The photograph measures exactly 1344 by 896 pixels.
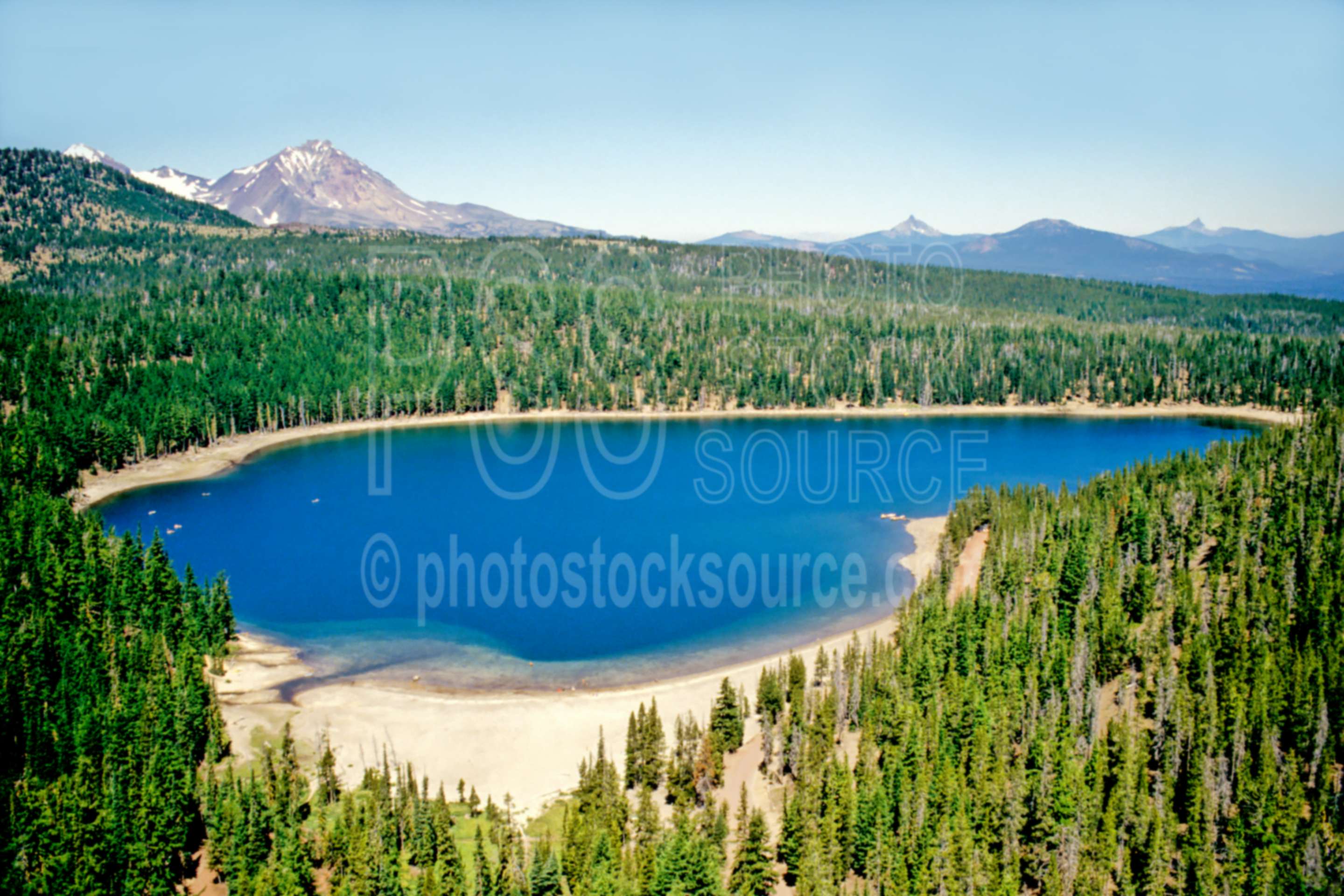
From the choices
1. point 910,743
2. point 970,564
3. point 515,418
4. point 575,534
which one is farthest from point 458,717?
point 515,418

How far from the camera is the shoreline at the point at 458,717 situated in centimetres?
5294

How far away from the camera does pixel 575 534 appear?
101 metres

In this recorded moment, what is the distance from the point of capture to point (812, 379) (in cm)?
19188

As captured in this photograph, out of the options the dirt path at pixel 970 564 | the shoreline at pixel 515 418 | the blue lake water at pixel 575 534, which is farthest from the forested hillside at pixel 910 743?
the shoreline at pixel 515 418

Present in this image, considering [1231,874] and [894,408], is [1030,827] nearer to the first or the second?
[1231,874]

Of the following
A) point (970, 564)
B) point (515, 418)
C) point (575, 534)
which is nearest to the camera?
point (970, 564)

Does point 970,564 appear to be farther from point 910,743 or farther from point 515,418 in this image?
point 515,418

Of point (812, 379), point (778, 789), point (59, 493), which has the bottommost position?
point (778, 789)

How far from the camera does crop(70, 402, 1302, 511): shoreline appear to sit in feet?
399

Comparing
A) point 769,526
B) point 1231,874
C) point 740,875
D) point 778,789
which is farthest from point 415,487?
point 1231,874

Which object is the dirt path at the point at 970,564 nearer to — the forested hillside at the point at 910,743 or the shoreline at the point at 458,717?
the forested hillside at the point at 910,743

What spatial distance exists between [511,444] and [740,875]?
378 ft

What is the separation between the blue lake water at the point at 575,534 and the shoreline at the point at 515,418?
3.58m

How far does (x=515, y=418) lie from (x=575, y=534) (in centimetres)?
7670
